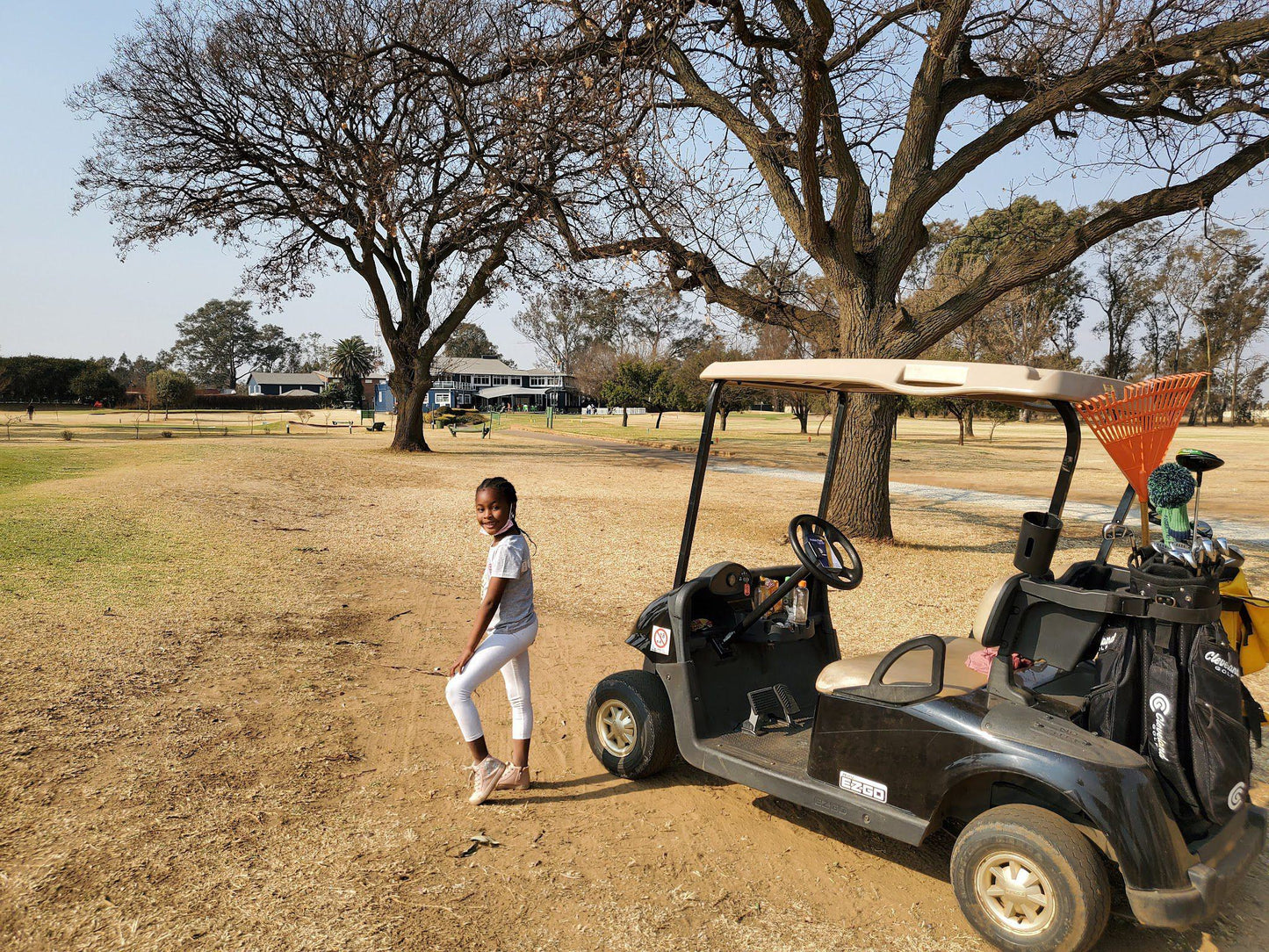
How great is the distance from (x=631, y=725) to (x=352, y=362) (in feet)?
326

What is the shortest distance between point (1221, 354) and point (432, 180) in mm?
59555

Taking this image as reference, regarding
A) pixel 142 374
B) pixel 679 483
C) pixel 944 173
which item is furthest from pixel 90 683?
pixel 142 374

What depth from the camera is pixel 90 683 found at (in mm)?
4898

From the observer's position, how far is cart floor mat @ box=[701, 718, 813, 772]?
352 centimetres

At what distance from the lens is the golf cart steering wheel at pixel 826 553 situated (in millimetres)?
3768

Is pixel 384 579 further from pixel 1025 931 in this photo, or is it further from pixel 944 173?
pixel 944 173

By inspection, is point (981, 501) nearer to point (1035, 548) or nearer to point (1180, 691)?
point (1035, 548)

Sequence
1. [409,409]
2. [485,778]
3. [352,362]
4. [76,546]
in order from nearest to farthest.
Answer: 1. [485,778]
2. [76,546]
3. [409,409]
4. [352,362]

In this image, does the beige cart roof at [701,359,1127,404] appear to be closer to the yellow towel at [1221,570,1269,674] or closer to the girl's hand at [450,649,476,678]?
the yellow towel at [1221,570,1269,674]

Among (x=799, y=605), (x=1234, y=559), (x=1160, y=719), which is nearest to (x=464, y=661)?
(x=799, y=605)

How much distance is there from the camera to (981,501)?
56.6 ft

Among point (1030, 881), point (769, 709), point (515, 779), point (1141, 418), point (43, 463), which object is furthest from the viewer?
point (43, 463)

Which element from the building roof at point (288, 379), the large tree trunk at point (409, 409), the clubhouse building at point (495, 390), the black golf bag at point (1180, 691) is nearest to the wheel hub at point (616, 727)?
the black golf bag at point (1180, 691)

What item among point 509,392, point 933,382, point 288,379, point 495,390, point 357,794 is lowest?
point 357,794
